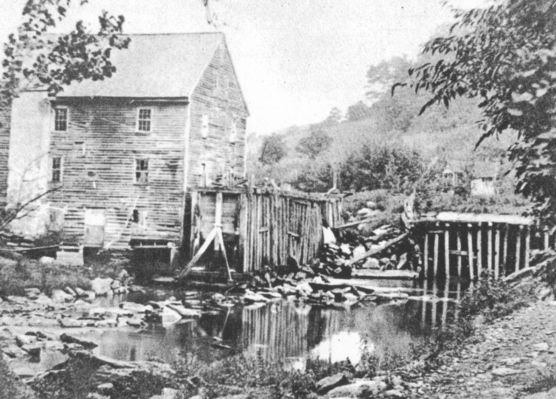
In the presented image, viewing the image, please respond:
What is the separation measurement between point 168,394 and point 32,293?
359 inches

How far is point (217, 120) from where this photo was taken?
1062 inches

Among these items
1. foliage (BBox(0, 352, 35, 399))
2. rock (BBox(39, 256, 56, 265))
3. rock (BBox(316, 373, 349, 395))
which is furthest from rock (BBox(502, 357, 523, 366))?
rock (BBox(39, 256, 56, 265))

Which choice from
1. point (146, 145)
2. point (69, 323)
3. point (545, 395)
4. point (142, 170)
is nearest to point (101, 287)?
point (69, 323)

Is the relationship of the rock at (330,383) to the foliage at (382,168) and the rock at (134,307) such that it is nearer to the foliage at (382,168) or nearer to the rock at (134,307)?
the rock at (134,307)

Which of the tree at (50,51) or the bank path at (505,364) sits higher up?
the tree at (50,51)

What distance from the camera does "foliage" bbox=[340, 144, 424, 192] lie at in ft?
119

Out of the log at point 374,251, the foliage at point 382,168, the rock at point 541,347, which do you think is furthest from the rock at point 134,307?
the foliage at point 382,168

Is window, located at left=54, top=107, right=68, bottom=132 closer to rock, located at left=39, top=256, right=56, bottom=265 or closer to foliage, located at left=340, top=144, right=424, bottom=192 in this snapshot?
rock, located at left=39, top=256, right=56, bottom=265

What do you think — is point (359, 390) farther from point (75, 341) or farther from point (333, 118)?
point (333, 118)

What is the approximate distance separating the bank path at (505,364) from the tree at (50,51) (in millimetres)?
4984

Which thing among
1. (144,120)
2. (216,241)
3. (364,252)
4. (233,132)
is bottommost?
(364,252)

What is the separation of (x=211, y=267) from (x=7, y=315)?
36.0ft

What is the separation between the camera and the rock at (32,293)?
1395 cm

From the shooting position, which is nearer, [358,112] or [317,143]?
[317,143]
